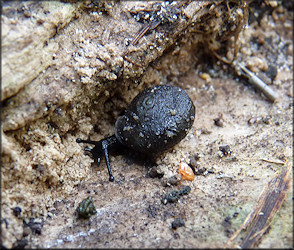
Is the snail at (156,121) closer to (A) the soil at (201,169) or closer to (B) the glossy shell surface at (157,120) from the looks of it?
(B) the glossy shell surface at (157,120)

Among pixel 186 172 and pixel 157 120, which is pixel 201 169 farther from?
pixel 157 120

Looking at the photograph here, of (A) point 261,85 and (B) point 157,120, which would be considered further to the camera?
(A) point 261,85

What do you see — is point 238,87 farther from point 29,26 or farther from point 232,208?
point 29,26

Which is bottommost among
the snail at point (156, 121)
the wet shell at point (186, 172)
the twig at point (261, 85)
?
the wet shell at point (186, 172)

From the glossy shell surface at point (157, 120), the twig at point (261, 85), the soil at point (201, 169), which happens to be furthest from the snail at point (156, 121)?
the twig at point (261, 85)

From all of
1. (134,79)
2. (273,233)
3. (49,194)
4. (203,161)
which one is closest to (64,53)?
(134,79)

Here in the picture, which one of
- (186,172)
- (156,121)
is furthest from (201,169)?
(156,121)

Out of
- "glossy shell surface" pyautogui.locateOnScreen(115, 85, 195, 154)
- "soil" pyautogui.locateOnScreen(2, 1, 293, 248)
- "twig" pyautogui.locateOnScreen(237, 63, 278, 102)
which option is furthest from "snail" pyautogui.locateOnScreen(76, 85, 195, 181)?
"twig" pyautogui.locateOnScreen(237, 63, 278, 102)
